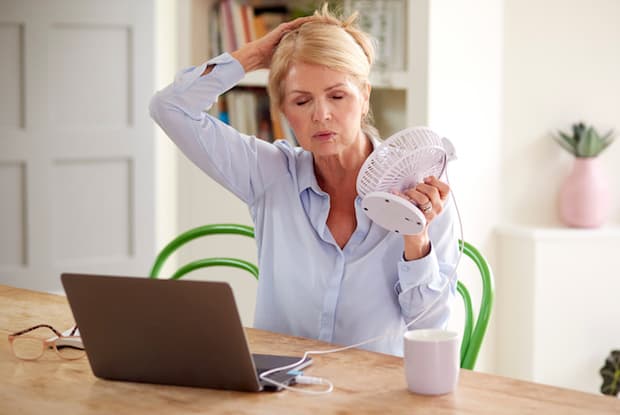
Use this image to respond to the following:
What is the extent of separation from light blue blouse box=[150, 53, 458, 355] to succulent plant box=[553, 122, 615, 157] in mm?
1685

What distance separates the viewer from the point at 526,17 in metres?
3.65

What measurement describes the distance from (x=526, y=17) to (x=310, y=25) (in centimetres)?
181

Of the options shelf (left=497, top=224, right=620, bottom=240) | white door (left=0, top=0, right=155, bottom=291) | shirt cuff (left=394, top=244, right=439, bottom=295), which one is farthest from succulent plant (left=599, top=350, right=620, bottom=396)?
white door (left=0, top=0, right=155, bottom=291)

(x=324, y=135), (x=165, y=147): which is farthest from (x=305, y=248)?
(x=165, y=147)

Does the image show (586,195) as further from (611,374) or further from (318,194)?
(318,194)

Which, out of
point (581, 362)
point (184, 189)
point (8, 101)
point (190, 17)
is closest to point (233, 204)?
point (184, 189)

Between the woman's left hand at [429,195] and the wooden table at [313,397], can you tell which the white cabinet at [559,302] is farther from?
the wooden table at [313,397]

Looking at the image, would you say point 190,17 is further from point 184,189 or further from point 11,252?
point 11,252

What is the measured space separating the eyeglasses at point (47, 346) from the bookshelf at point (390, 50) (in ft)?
6.12

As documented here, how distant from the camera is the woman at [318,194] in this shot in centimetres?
197

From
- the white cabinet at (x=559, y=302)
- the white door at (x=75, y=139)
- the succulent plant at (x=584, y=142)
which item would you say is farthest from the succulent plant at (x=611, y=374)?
the white door at (x=75, y=139)

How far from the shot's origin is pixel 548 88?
3.69m

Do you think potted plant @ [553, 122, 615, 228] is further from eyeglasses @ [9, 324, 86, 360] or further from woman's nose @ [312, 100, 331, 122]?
eyeglasses @ [9, 324, 86, 360]

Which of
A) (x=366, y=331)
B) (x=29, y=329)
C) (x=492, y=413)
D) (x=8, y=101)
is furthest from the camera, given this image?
(x=8, y=101)
